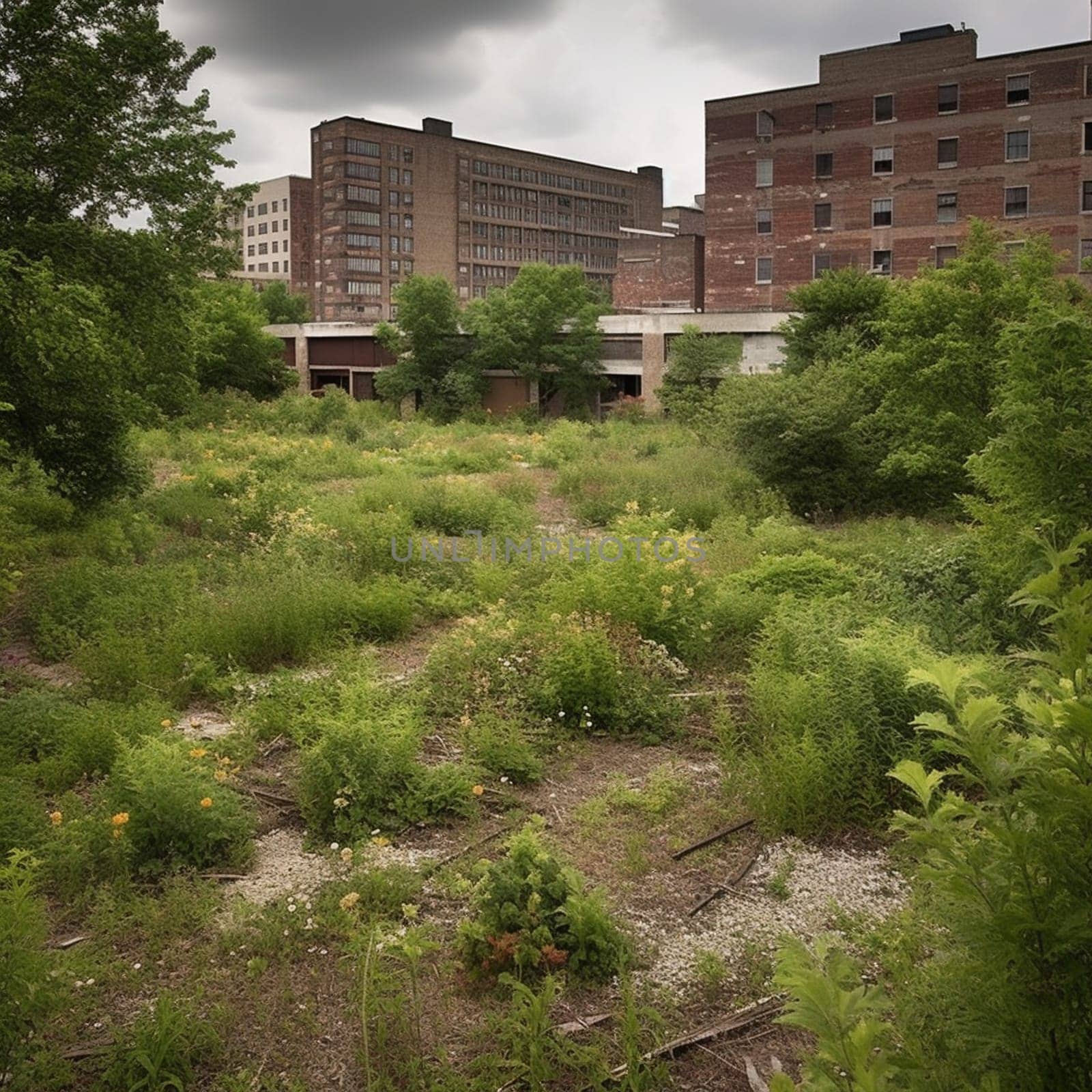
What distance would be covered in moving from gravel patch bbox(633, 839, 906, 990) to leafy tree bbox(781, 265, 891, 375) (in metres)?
23.1

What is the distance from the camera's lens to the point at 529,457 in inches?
1119

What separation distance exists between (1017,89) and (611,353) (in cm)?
2146

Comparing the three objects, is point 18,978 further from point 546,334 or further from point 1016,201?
point 1016,201

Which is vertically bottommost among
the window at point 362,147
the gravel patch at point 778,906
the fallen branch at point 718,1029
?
the fallen branch at point 718,1029

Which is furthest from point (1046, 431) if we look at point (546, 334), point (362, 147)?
point (362, 147)

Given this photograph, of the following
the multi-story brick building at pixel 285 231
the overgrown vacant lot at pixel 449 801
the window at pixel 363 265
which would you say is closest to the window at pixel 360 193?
the window at pixel 363 265

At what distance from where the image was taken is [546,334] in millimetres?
43906

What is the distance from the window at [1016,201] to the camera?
4603 centimetres

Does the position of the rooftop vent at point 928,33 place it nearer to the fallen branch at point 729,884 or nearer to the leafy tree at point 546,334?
the leafy tree at point 546,334

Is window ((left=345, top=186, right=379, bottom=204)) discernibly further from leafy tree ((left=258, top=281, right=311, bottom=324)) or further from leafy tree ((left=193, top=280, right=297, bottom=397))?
leafy tree ((left=193, top=280, right=297, bottom=397))

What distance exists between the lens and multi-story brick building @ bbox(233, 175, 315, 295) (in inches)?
3969

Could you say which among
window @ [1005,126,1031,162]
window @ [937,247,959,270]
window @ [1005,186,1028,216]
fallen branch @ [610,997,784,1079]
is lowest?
fallen branch @ [610,997,784,1079]

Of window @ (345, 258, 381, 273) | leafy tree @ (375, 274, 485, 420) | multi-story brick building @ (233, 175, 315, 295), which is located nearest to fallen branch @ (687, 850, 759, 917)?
leafy tree @ (375, 274, 485, 420)

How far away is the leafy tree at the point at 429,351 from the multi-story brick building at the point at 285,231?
5697 cm
